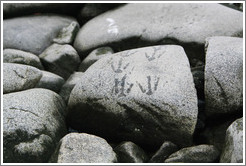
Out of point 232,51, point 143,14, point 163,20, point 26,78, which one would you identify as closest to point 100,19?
point 143,14

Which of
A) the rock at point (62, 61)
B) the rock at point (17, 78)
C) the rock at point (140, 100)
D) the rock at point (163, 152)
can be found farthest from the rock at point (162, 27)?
the rock at point (163, 152)

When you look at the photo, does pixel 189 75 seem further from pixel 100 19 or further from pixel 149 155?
pixel 100 19

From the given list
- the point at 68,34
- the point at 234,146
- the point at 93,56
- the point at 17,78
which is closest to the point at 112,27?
the point at 93,56

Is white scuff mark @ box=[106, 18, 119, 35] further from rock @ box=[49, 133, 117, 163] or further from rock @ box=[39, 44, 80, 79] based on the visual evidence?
rock @ box=[49, 133, 117, 163]

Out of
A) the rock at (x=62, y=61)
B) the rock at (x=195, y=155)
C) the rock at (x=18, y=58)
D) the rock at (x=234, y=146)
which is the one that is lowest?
the rock at (x=62, y=61)

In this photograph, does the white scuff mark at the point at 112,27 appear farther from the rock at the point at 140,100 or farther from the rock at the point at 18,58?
the rock at the point at 140,100

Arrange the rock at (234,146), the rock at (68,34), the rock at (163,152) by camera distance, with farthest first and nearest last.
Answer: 1. the rock at (68,34)
2. the rock at (163,152)
3. the rock at (234,146)

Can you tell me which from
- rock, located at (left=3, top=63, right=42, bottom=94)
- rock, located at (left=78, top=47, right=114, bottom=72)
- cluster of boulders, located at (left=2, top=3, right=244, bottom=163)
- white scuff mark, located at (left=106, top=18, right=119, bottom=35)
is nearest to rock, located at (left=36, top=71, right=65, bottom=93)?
cluster of boulders, located at (left=2, top=3, right=244, bottom=163)
